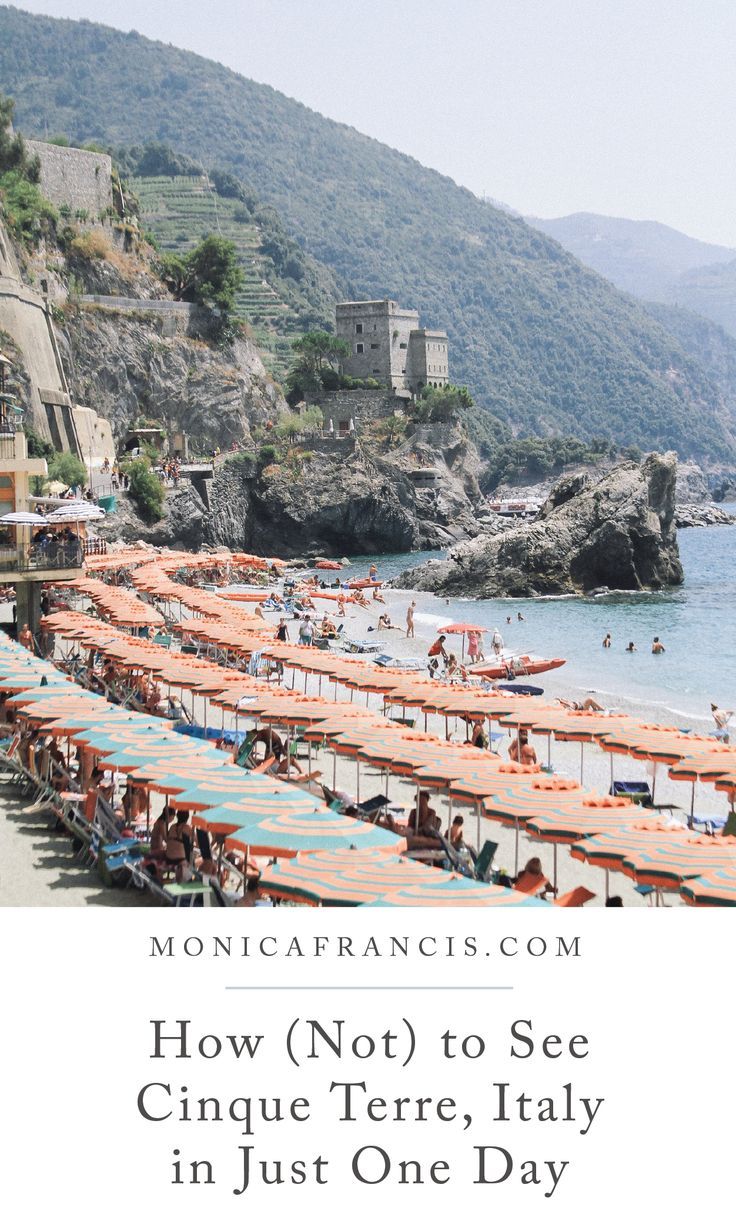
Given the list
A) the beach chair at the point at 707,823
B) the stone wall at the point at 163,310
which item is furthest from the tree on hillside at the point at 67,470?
the beach chair at the point at 707,823

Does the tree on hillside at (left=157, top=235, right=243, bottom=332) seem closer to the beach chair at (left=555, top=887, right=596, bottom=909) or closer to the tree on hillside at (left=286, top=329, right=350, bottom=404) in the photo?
the tree on hillside at (left=286, top=329, right=350, bottom=404)

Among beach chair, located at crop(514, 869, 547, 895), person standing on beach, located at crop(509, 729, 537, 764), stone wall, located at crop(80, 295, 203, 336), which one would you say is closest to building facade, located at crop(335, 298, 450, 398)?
stone wall, located at crop(80, 295, 203, 336)

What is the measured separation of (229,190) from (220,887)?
645 feet

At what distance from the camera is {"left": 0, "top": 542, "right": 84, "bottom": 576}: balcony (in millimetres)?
28406

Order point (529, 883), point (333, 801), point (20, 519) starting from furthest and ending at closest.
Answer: point (20, 519)
point (333, 801)
point (529, 883)

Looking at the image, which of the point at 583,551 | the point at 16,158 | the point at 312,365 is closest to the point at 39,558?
the point at 583,551

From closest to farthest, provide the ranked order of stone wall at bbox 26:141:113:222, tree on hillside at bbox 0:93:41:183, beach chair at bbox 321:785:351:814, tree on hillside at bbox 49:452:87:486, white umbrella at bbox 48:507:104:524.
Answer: beach chair at bbox 321:785:351:814 < white umbrella at bbox 48:507:104:524 < tree on hillside at bbox 49:452:87:486 < tree on hillside at bbox 0:93:41:183 < stone wall at bbox 26:141:113:222

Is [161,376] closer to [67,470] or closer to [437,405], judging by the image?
[437,405]

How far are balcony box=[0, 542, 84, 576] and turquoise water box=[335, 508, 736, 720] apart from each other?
428 inches

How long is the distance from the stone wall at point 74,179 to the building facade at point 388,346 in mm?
27468

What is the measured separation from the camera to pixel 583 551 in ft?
201

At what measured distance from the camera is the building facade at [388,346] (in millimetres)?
111438

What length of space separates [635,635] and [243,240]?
136m

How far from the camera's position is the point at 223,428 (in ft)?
293
